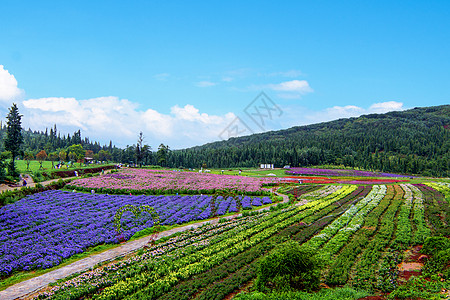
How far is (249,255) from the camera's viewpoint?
14594mm

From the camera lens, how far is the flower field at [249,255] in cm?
1120

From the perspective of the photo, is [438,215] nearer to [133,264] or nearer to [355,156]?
[133,264]

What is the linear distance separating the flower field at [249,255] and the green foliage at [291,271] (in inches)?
52.2

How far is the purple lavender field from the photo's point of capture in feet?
50.3

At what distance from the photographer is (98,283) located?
38.7ft

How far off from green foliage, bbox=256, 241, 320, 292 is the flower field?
1.33 meters

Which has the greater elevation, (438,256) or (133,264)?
(438,256)

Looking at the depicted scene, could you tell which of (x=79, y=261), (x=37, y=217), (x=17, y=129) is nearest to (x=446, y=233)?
(x=79, y=261)

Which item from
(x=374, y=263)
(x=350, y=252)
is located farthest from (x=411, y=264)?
(x=350, y=252)

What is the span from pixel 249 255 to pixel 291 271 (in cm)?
436

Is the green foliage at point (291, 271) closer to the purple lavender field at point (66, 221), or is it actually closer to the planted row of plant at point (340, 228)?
the planted row of plant at point (340, 228)

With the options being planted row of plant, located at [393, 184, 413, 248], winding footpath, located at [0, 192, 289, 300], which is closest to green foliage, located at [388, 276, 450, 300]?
planted row of plant, located at [393, 184, 413, 248]

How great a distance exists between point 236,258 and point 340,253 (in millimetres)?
5461

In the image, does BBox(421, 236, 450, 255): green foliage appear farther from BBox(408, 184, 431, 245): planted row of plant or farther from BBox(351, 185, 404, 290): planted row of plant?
BBox(408, 184, 431, 245): planted row of plant
